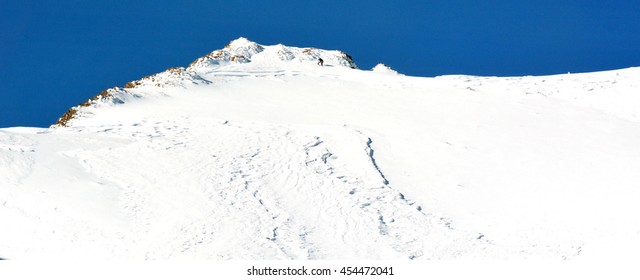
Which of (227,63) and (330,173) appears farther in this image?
(227,63)

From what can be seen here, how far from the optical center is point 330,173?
21578mm

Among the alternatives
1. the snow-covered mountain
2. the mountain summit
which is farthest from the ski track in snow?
the mountain summit

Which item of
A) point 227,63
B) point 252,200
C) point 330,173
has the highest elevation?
point 227,63

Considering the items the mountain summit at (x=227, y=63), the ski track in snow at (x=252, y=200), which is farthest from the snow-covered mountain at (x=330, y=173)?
the mountain summit at (x=227, y=63)

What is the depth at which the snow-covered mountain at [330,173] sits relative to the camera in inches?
672

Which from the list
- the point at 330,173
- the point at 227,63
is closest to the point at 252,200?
the point at 330,173

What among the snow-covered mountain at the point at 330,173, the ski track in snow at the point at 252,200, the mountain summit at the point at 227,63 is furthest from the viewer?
the mountain summit at the point at 227,63

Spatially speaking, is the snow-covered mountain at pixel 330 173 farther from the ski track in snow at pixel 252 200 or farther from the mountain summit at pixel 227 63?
the mountain summit at pixel 227 63

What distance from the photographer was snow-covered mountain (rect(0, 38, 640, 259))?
17078 millimetres

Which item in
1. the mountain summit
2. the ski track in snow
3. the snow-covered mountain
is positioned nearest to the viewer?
the ski track in snow

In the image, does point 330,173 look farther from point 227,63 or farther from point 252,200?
point 227,63

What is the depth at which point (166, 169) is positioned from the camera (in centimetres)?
2130

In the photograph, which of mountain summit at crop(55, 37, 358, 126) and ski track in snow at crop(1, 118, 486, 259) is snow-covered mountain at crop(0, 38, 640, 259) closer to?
ski track in snow at crop(1, 118, 486, 259)

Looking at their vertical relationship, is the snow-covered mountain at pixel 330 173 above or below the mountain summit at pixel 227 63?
below
